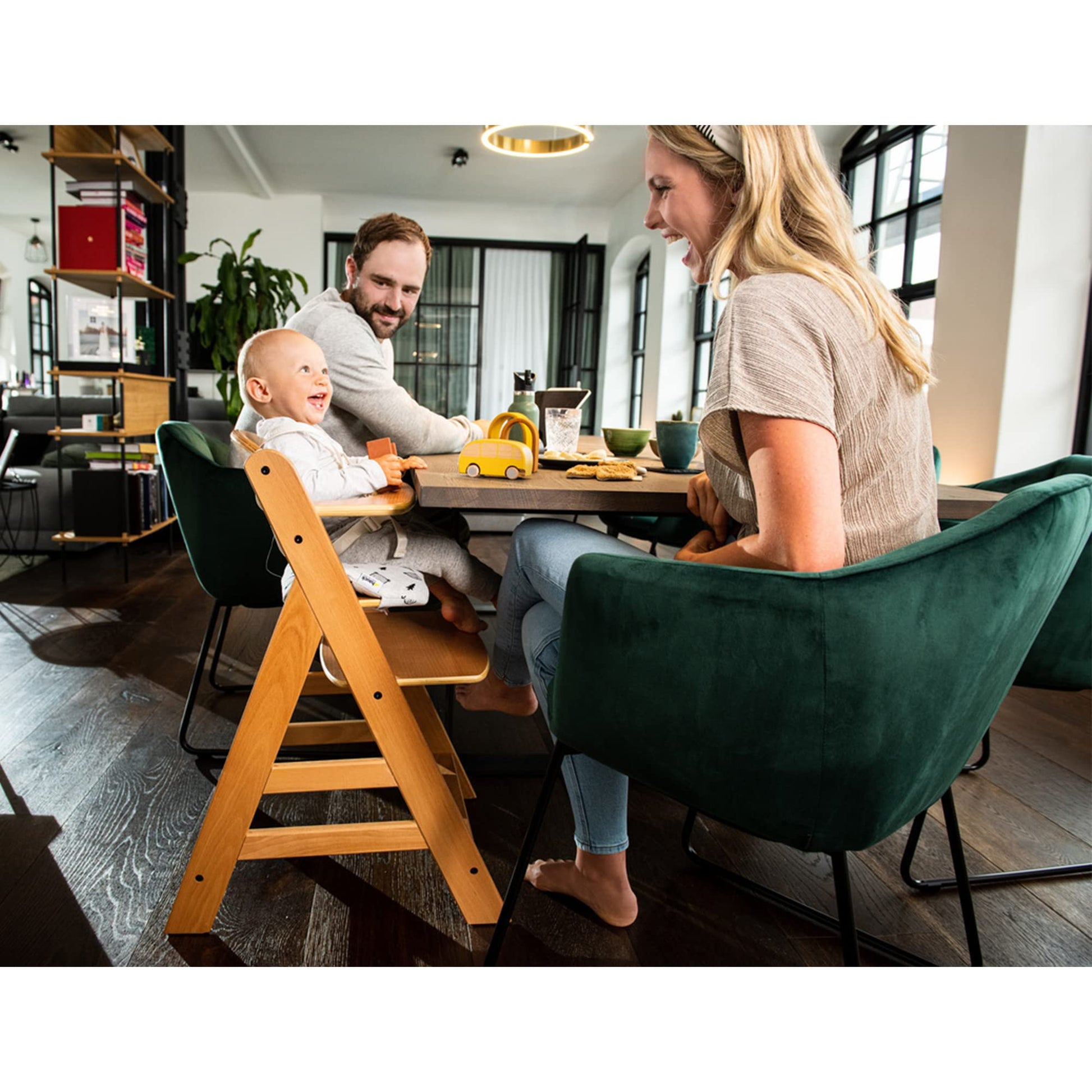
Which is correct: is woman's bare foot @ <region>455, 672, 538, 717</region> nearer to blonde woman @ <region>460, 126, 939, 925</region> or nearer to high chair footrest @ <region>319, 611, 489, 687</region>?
high chair footrest @ <region>319, 611, 489, 687</region>

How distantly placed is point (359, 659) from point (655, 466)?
31.6 inches

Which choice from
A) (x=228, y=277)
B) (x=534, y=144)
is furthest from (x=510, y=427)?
(x=228, y=277)

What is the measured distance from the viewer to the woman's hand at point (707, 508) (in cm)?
127

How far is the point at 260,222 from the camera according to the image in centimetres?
854

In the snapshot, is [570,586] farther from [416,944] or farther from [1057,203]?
[1057,203]

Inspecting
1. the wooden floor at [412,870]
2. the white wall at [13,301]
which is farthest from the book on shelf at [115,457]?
the white wall at [13,301]

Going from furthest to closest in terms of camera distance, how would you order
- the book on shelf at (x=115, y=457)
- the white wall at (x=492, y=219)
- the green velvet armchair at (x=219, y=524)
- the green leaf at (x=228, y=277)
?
the white wall at (x=492, y=219), the green leaf at (x=228, y=277), the book on shelf at (x=115, y=457), the green velvet armchair at (x=219, y=524)

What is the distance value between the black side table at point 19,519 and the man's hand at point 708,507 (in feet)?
13.7

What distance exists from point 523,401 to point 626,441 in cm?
33

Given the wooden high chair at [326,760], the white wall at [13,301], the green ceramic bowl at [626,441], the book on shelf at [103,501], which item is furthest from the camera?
the white wall at [13,301]

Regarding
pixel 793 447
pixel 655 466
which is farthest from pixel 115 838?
pixel 793 447

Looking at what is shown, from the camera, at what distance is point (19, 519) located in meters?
4.49

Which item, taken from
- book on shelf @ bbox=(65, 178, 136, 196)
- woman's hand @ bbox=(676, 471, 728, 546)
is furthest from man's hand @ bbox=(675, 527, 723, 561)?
book on shelf @ bbox=(65, 178, 136, 196)

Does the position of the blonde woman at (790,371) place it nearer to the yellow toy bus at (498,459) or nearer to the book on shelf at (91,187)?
the yellow toy bus at (498,459)
